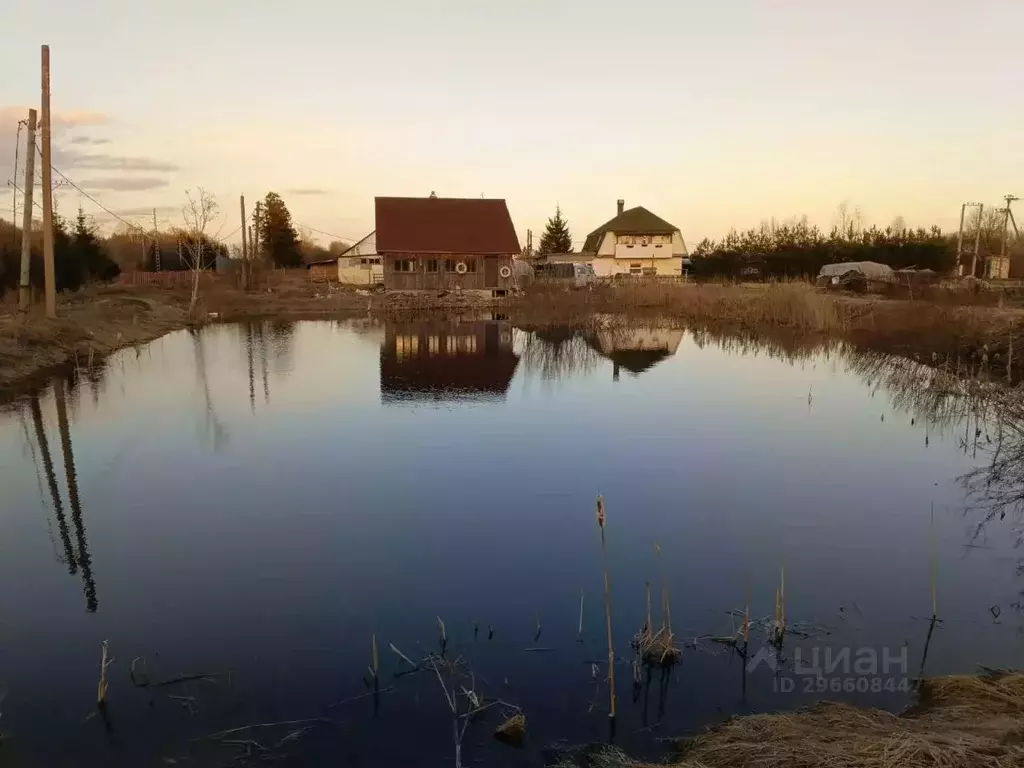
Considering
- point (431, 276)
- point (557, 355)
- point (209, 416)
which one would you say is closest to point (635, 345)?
point (557, 355)

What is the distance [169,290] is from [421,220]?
12379 mm

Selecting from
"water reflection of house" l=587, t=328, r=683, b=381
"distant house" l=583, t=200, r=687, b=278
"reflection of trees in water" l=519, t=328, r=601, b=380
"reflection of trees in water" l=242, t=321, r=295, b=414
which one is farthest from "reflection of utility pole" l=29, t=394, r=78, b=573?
"distant house" l=583, t=200, r=687, b=278

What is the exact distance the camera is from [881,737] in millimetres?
3422

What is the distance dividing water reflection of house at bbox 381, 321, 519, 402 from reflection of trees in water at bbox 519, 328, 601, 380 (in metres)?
0.47

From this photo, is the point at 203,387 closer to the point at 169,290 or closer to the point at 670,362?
the point at 670,362

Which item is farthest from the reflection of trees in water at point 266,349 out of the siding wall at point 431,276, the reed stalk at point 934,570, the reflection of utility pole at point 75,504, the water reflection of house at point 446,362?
the reed stalk at point 934,570

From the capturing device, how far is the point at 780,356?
18078 mm

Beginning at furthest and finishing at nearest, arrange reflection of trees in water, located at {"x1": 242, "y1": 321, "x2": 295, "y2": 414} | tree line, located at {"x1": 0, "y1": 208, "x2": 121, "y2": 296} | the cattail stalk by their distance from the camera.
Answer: tree line, located at {"x1": 0, "y1": 208, "x2": 121, "y2": 296} → reflection of trees in water, located at {"x1": 242, "y1": 321, "x2": 295, "y2": 414} → the cattail stalk

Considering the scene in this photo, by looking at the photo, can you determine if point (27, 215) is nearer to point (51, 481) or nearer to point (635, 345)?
point (51, 481)

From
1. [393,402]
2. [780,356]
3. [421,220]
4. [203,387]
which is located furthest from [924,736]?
[421,220]

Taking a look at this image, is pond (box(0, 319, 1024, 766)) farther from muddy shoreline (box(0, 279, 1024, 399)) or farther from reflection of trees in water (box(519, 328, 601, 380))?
muddy shoreline (box(0, 279, 1024, 399))

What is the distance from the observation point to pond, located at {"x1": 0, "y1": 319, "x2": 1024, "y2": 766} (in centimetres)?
425

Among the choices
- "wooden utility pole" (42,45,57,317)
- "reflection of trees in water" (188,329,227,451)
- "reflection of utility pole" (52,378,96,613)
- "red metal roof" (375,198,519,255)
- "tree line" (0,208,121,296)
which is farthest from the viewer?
"red metal roof" (375,198,519,255)

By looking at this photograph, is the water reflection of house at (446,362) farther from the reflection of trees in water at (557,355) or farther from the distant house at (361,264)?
the distant house at (361,264)
